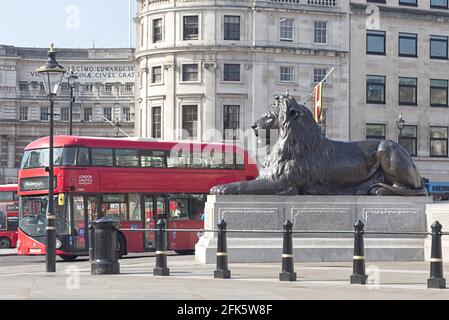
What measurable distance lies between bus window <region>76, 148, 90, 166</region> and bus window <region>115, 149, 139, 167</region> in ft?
3.46

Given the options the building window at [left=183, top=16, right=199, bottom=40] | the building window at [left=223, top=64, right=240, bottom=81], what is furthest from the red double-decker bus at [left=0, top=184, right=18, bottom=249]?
the building window at [left=183, top=16, right=199, bottom=40]

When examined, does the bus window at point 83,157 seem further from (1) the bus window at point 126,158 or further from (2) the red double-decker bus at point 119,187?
(1) the bus window at point 126,158

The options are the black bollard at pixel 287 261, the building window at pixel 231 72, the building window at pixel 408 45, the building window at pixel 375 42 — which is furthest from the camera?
the building window at pixel 408 45

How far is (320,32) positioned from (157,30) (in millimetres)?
10751

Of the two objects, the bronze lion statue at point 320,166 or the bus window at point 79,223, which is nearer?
the bronze lion statue at point 320,166

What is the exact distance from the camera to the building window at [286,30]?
6444 centimetres

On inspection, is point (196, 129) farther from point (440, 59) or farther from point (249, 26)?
point (440, 59)

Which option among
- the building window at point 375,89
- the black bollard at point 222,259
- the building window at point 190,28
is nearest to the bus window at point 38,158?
the black bollard at point 222,259

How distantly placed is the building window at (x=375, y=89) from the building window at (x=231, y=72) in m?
9.52

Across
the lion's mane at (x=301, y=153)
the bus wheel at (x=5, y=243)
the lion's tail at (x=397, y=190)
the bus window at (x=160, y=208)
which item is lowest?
the bus wheel at (x=5, y=243)

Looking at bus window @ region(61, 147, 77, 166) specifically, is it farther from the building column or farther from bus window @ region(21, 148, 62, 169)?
the building column

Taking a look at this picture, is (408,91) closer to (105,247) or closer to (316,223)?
(316,223)

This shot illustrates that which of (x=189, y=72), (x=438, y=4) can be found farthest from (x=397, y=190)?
(x=438, y=4)

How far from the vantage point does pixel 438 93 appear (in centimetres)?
6938
